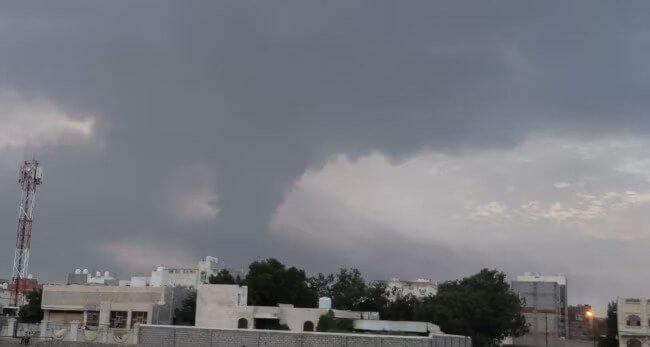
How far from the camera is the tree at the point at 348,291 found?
295 feet

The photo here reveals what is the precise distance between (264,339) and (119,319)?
24432 millimetres

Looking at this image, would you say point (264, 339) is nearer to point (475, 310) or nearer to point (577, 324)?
point (475, 310)

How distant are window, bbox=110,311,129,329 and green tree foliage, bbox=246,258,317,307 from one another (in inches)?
490

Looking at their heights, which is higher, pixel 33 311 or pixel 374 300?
pixel 374 300

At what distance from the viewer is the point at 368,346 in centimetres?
4403

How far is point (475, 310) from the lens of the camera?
3034 inches

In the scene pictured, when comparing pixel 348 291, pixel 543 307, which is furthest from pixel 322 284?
pixel 543 307

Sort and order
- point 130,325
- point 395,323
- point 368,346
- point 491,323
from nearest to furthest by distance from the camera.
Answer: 1. point 368,346
2. point 395,323
3. point 130,325
4. point 491,323


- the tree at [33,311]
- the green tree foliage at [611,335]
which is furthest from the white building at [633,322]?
the tree at [33,311]

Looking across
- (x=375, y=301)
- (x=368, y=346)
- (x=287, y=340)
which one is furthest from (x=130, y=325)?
(x=375, y=301)

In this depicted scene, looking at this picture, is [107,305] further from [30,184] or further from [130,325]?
[30,184]

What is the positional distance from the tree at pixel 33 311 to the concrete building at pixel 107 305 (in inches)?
257

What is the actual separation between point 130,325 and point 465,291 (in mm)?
39132

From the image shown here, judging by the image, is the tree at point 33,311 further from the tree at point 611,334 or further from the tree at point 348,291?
the tree at point 611,334
